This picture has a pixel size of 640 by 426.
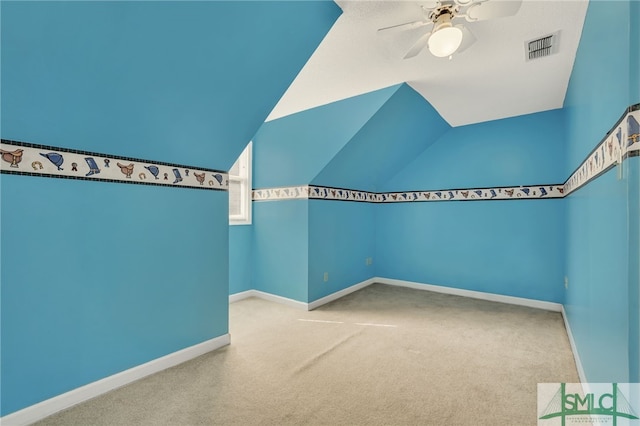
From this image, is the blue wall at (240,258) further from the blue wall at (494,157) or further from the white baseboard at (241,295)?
the blue wall at (494,157)

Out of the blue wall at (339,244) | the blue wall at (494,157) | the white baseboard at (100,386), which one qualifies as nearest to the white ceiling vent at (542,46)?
the blue wall at (494,157)

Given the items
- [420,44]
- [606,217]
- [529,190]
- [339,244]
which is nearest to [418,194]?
[529,190]

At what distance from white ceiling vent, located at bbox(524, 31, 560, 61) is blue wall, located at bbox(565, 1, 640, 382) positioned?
0.58 feet

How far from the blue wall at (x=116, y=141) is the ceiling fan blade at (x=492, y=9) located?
81 cm

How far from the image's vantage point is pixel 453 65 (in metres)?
→ 2.57

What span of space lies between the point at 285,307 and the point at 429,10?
3.24 m

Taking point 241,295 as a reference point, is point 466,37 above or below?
above

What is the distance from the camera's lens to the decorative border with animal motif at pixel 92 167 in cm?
152

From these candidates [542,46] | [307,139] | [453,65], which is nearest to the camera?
[542,46]

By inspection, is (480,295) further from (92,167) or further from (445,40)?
(92,167)

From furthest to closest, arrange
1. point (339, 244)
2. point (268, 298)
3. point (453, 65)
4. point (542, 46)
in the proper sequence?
point (339, 244)
point (268, 298)
point (453, 65)
point (542, 46)

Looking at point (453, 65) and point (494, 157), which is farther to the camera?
point (494, 157)

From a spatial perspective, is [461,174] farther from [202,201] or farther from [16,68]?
[16,68]

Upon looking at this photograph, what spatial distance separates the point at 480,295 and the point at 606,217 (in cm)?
296
